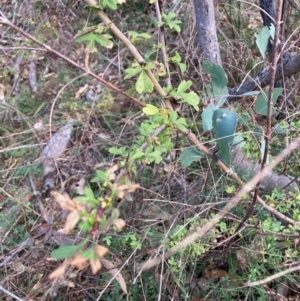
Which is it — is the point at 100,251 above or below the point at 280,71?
above

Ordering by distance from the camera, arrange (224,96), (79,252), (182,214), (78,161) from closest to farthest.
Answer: (79,252) < (224,96) < (182,214) < (78,161)

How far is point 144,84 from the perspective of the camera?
1104 mm

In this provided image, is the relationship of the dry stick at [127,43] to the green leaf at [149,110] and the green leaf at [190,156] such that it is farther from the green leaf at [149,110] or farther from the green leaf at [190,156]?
the green leaf at [190,156]

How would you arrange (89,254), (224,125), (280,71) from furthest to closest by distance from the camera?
(280,71) → (224,125) → (89,254)

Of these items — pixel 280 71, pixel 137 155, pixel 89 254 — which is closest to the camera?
pixel 89 254

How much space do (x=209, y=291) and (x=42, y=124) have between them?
4.19ft

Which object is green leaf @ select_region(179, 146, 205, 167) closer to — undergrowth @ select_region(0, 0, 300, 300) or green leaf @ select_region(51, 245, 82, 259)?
undergrowth @ select_region(0, 0, 300, 300)

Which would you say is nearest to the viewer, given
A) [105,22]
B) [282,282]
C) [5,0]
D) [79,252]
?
[79,252]

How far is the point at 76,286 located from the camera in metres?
1.72

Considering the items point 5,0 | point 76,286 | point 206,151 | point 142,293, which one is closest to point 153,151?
point 206,151

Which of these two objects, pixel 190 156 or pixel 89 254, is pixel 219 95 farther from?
pixel 89 254

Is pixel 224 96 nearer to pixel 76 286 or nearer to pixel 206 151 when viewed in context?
pixel 206 151

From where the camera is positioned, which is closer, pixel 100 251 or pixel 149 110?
pixel 100 251

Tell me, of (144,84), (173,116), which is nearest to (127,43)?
(144,84)
